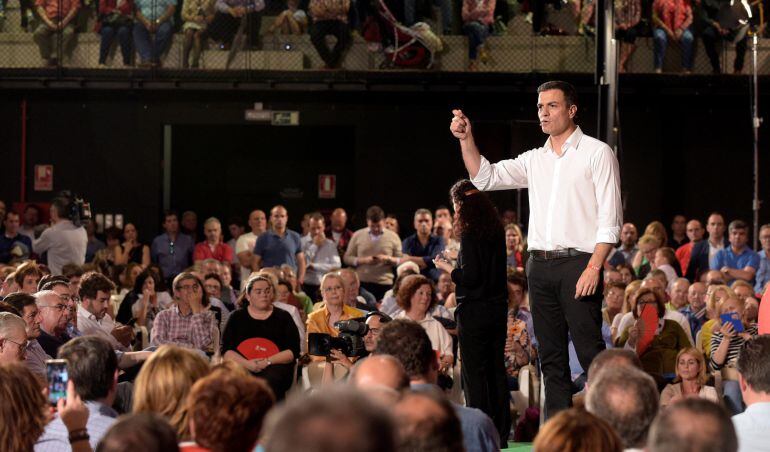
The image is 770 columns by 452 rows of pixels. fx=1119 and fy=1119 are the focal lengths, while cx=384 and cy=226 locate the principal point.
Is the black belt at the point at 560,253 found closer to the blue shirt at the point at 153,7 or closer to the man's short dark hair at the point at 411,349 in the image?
the man's short dark hair at the point at 411,349

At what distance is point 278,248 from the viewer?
10875 mm

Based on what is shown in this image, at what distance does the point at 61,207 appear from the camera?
33.7ft

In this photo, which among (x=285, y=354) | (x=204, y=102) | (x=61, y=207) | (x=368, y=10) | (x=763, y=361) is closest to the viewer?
(x=763, y=361)

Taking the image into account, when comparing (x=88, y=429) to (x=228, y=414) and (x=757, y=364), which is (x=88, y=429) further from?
(x=757, y=364)

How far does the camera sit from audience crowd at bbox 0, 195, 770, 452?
2520 millimetres

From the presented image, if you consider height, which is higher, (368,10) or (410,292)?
(368,10)

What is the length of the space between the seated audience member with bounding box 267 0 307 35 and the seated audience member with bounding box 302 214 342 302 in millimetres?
3392

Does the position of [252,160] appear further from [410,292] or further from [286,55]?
[410,292]

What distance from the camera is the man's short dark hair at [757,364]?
3684 mm

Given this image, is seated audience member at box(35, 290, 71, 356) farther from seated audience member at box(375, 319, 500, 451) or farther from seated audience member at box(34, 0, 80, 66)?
seated audience member at box(34, 0, 80, 66)

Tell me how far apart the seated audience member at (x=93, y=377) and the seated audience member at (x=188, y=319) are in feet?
12.6

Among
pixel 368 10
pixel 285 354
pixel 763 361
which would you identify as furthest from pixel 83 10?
pixel 763 361

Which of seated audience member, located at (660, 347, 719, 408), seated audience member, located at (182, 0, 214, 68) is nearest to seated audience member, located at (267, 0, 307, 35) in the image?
seated audience member, located at (182, 0, 214, 68)

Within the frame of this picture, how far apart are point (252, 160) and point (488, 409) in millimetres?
9847
